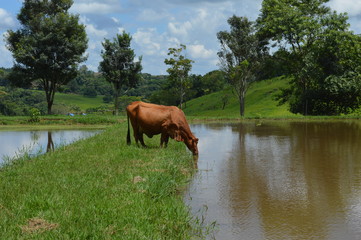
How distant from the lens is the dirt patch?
5081 mm

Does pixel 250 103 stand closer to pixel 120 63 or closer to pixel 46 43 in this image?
pixel 120 63

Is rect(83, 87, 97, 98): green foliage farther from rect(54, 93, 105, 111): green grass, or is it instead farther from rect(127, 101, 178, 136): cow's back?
rect(127, 101, 178, 136): cow's back

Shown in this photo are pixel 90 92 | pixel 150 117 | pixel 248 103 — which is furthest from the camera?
pixel 90 92

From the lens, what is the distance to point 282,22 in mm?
38875

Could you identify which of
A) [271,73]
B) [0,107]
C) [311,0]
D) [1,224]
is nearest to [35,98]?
→ [0,107]

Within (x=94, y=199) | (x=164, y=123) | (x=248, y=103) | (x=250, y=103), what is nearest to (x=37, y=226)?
(x=94, y=199)

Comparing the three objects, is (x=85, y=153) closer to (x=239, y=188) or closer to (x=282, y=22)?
(x=239, y=188)

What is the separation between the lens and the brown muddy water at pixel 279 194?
5883 mm

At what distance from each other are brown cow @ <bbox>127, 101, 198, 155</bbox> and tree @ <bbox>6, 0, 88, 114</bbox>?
2676 cm

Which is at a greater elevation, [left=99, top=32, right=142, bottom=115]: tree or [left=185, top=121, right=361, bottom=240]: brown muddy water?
[left=99, top=32, right=142, bottom=115]: tree

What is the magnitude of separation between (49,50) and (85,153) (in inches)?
1153

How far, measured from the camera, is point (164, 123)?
1322cm

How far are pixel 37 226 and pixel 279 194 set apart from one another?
4671 millimetres

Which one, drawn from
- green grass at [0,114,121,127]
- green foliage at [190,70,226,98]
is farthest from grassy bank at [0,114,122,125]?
green foliage at [190,70,226,98]
